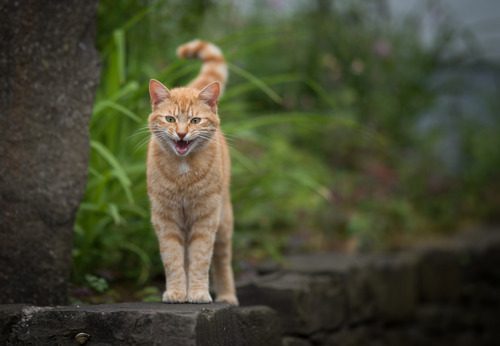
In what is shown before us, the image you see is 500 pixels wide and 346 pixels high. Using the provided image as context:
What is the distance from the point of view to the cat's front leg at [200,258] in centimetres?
278

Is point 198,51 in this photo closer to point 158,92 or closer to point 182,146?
point 158,92

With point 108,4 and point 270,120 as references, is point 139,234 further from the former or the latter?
point 108,4


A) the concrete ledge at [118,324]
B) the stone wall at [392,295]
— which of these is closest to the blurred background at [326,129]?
the stone wall at [392,295]

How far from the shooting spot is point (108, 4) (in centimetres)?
385

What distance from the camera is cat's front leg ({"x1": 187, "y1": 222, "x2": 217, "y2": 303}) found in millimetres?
2779

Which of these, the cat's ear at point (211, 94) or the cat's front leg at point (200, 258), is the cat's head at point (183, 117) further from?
the cat's front leg at point (200, 258)

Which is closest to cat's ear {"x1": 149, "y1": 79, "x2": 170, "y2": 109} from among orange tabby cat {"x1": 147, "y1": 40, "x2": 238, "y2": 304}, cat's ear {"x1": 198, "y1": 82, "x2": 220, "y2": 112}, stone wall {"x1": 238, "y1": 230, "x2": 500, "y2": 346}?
orange tabby cat {"x1": 147, "y1": 40, "x2": 238, "y2": 304}

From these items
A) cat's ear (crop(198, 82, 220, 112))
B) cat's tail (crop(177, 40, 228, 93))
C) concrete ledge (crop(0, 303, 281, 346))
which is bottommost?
concrete ledge (crop(0, 303, 281, 346))

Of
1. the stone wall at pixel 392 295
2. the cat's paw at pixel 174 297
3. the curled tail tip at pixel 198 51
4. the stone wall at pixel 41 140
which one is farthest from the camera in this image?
the stone wall at pixel 392 295

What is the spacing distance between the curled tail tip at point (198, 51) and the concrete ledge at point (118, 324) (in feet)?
3.53

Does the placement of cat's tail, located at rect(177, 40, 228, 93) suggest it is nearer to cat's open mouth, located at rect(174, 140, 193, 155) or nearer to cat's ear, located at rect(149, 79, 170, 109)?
cat's ear, located at rect(149, 79, 170, 109)

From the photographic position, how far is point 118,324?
251 centimetres

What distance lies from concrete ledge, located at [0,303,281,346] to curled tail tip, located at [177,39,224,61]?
1.08 m

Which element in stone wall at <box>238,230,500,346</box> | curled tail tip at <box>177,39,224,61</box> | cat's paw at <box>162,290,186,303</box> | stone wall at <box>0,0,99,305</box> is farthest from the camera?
stone wall at <box>238,230,500,346</box>
